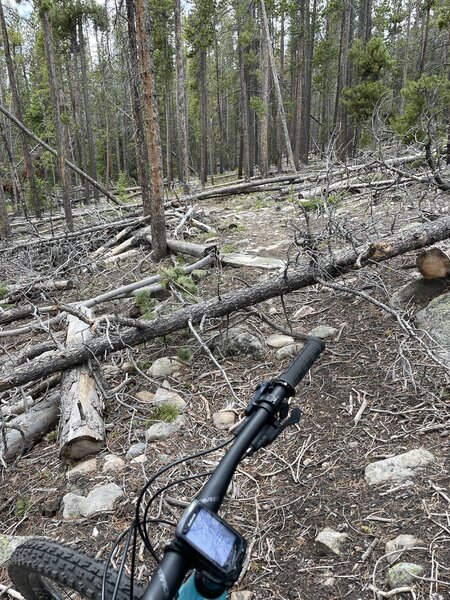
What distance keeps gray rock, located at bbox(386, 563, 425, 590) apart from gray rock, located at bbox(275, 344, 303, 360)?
222 cm

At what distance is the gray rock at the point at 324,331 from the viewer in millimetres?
4136

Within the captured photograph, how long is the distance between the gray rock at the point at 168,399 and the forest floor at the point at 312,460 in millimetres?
79

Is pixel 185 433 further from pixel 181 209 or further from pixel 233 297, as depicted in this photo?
pixel 181 209

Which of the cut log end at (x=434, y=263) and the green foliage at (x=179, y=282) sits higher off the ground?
the cut log end at (x=434, y=263)

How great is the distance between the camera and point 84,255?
A: 8.91 m

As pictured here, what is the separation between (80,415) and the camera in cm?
332

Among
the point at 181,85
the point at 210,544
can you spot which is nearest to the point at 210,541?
the point at 210,544

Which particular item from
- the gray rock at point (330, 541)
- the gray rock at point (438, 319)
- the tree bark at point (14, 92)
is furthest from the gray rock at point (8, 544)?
the tree bark at point (14, 92)

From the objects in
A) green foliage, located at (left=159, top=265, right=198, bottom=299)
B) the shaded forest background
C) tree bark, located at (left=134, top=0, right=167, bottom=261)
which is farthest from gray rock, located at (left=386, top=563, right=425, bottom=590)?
tree bark, located at (left=134, top=0, right=167, bottom=261)

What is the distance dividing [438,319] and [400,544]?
6.62 feet

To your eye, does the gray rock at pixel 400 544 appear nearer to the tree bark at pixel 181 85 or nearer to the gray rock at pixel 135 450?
the gray rock at pixel 135 450

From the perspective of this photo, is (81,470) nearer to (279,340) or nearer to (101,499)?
(101,499)

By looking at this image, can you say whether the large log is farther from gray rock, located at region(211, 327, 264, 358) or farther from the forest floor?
gray rock, located at region(211, 327, 264, 358)

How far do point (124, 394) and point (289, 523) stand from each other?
77.2 inches
